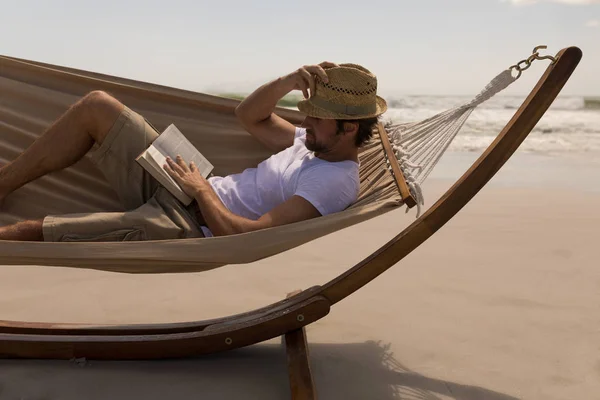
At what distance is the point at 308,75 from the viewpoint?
2174mm

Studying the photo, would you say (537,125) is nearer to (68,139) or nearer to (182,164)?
(182,164)

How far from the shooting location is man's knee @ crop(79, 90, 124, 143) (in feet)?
7.21

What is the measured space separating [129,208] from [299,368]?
871 mm

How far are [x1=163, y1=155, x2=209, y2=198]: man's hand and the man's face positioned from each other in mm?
394

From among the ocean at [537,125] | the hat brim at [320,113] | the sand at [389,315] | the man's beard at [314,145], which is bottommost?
the ocean at [537,125]

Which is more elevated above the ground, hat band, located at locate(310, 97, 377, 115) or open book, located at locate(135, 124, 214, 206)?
hat band, located at locate(310, 97, 377, 115)

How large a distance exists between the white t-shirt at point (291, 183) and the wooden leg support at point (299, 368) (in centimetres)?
42

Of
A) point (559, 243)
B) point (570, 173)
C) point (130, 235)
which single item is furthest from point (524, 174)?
point (130, 235)

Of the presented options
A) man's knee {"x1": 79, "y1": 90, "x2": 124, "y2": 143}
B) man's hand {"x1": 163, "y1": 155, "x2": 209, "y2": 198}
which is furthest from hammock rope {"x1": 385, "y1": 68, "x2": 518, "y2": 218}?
man's knee {"x1": 79, "y1": 90, "x2": 124, "y2": 143}

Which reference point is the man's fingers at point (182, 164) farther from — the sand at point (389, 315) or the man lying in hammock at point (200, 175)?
the sand at point (389, 315)

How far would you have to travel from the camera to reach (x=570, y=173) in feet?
21.3

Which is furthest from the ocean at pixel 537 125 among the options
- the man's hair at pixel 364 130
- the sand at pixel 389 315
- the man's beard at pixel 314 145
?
the man's beard at pixel 314 145

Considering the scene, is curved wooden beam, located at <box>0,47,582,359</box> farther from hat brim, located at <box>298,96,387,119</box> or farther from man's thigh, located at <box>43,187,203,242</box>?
hat brim, located at <box>298,96,387,119</box>

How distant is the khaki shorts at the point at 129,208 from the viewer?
200 centimetres
